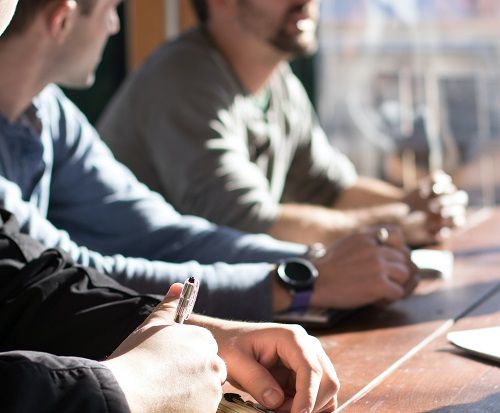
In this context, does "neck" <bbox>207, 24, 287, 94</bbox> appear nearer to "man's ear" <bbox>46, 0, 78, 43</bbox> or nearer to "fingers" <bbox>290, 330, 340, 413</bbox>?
"man's ear" <bbox>46, 0, 78, 43</bbox>

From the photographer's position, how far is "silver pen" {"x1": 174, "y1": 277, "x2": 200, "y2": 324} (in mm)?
1025

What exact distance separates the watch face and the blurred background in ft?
10.2

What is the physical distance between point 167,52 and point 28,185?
92 centimetres

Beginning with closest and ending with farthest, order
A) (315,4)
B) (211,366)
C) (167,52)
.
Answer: (211,366) < (167,52) < (315,4)

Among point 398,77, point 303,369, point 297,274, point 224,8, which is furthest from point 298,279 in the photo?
point 398,77

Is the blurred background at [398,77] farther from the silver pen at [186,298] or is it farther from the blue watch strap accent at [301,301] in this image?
the silver pen at [186,298]

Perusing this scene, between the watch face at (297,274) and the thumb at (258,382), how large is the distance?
0.49 meters

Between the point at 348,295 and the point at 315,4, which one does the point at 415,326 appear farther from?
the point at 315,4

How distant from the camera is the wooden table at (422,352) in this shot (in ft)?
3.57

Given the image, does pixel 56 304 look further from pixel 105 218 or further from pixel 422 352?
pixel 105 218

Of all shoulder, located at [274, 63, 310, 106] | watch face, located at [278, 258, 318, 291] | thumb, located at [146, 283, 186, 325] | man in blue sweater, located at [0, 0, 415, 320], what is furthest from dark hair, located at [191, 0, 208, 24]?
thumb, located at [146, 283, 186, 325]

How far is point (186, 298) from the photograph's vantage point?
1.03 metres

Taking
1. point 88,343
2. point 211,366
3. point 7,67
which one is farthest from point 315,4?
point 211,366

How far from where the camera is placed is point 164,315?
1.05 meters
